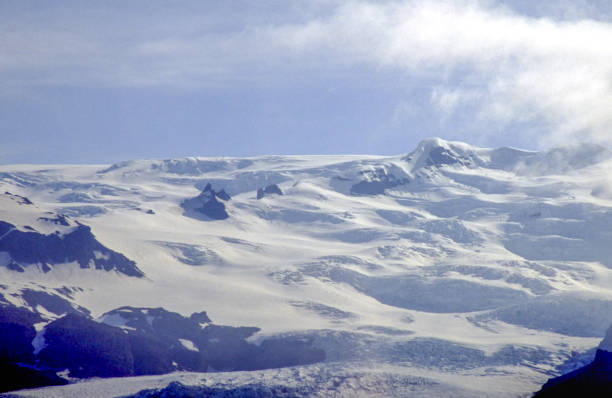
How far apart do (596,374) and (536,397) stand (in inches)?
728

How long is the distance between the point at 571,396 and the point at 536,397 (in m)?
12.6

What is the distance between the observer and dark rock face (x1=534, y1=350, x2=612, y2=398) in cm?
18025

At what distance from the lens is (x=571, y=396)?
7283 inches

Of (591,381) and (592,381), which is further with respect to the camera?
(591,381)

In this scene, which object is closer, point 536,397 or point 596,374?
point 596,374

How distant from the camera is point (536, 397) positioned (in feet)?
644

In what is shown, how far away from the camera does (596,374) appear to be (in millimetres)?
183000

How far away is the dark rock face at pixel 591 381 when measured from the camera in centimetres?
18025

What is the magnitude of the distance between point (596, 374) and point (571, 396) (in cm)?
765

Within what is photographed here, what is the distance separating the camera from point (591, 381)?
601ft
